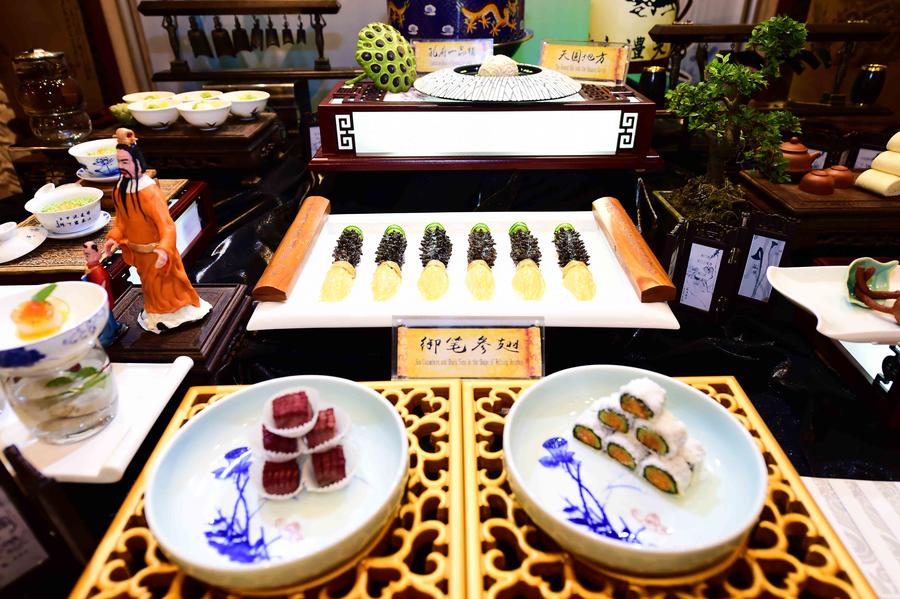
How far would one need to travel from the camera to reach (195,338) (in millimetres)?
1484

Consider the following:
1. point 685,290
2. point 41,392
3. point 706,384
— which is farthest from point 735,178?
point 41,392

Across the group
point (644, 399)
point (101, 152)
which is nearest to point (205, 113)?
point (101, 152)

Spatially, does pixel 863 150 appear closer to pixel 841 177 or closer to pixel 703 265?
pixel 841 177

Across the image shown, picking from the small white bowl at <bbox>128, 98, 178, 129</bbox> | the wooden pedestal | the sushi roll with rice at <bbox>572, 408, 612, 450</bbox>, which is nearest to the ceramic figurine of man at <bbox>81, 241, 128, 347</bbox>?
the wooden pedestal

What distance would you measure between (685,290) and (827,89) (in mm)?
2655

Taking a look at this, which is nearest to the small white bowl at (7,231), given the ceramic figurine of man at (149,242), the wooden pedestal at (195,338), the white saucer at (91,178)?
the white saucer at (91,178)

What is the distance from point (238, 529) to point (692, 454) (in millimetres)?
861

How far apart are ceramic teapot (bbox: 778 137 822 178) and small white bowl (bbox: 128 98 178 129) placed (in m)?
2.52

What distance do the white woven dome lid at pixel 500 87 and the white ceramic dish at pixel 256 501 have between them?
126cm

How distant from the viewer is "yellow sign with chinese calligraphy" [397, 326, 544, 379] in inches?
58.1

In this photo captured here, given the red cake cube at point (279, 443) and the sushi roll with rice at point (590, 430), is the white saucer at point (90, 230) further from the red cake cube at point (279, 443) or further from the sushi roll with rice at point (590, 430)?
the sushi roll with rice at point (590, 430)

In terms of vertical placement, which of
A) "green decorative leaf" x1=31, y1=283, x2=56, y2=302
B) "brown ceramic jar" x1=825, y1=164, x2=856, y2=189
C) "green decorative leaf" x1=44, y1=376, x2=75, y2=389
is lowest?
"green decorative leaf" x1=44, y1=376, x2=75, y2=389

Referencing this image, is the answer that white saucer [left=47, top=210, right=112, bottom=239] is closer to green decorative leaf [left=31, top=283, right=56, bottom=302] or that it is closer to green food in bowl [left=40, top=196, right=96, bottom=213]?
green food in bowl [left=40, top=196, right=96, bottom=213]

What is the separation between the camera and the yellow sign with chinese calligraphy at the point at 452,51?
239 centimetres
